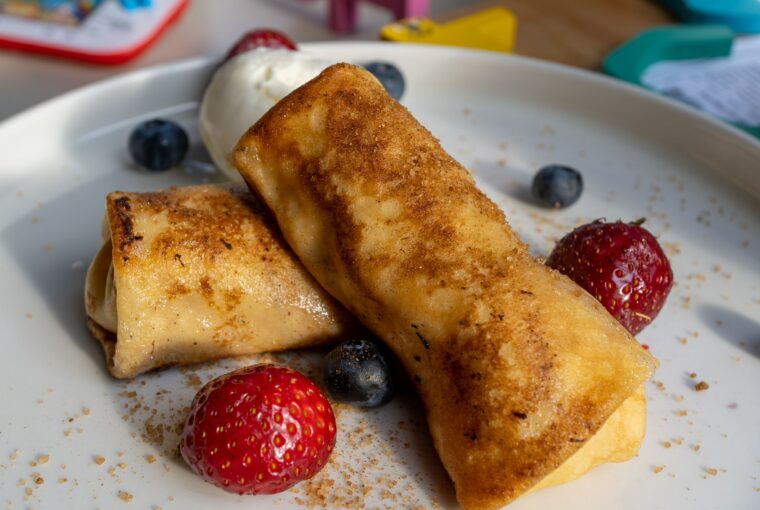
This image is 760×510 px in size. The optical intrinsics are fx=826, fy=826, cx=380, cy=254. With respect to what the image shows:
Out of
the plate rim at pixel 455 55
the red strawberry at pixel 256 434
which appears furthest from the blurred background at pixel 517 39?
the red strawberry at pixel 256 434

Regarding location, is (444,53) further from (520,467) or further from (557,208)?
(520,467)

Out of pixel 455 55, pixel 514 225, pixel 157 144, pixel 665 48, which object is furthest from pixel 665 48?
pixel 157 144

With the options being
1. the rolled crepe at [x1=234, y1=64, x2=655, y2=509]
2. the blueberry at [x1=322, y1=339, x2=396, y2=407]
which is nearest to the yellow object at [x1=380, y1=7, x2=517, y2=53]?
the rolled crepe at [x1=234, y1=64, x2=655, y2=509]

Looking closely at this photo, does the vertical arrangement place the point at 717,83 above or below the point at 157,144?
below

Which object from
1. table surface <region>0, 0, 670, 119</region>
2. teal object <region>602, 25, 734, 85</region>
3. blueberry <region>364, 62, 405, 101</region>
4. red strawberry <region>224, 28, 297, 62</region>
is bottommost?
table surface <region>0, 0, 670, 119</region>

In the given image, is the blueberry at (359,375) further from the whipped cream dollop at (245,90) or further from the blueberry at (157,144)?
the blueberry at (157,144)

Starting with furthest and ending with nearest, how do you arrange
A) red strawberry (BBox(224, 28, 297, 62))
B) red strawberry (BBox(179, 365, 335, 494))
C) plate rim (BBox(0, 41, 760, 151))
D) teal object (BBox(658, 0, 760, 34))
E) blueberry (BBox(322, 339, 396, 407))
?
teal object (BBox(658, 0, 760, 34)) < red strawberry (BBox(224, 28, 297, 62)) < plate rim (BBox(0, 41, 760, 151)) < blueberry (BBox(322, 339, 396, 407)) < red strawberry (BBox(179, 365, 335, 494))

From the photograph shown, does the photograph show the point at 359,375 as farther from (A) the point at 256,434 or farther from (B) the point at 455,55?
(B) the point at 455,55

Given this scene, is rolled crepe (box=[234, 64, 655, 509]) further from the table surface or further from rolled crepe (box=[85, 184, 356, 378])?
the table surface
